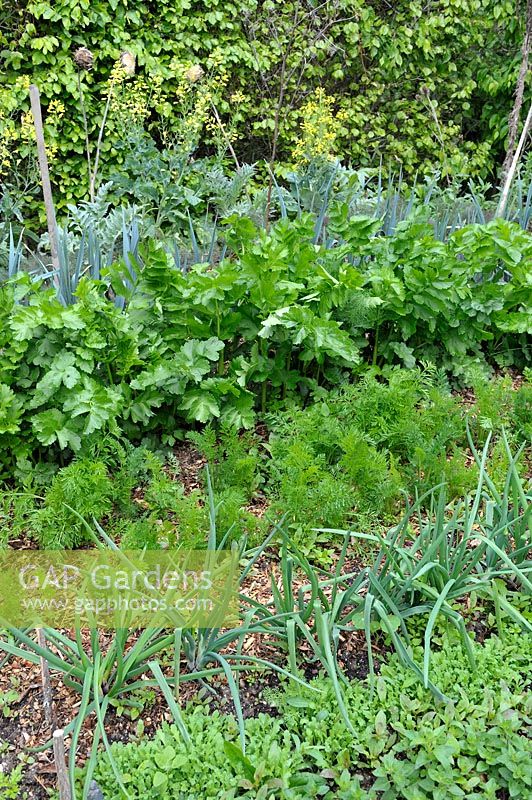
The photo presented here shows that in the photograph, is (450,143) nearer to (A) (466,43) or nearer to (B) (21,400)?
(A) (466,43)

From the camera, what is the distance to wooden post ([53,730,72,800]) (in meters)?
1.47

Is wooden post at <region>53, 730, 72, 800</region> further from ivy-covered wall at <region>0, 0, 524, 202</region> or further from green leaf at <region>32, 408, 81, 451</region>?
ivy-covered wall at <region>0, 0, 524, 202</region>

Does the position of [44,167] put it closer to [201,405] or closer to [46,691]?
[201,405]

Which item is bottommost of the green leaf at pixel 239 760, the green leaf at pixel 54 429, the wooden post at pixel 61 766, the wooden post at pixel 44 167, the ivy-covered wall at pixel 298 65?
the green leaf at pixel 239 760

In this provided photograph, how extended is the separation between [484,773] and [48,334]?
1.96 metres

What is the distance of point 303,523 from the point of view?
254 centimetres

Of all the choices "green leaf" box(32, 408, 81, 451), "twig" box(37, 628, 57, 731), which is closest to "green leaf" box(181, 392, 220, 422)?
Answer: "green leaf" box(32, 408, 81, 451)

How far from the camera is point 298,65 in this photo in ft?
19.7

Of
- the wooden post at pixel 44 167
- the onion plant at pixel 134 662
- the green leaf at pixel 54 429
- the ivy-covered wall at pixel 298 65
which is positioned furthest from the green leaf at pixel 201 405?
the ivy-covered wall at pixel 298 65

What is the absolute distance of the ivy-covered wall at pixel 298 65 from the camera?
539 cm

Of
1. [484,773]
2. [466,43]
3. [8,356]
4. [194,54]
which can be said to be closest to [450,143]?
[466,43]

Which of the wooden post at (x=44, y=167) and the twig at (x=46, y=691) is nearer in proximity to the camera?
the twig at (x=46, y=691)

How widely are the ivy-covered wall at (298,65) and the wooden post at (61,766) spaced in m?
4.43

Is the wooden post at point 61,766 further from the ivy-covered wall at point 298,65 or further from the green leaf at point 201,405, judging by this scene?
the ivy-covered wall at point 298,65
